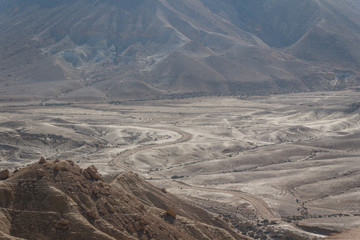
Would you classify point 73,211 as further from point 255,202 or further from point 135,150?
point 135,150

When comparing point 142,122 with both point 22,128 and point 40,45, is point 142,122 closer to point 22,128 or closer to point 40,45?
point 22,128

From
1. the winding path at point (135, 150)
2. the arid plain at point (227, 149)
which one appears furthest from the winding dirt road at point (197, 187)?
the arid plain at point (227, 149)

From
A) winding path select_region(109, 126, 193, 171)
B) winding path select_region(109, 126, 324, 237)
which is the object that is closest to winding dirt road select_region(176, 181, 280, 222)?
winding path select_region(109, 126, 324, 237)

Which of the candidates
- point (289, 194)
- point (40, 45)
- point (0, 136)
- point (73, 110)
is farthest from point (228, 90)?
point (289, 194)

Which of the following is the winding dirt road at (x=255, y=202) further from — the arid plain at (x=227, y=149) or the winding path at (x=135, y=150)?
Answer: the winding path at (x=135, y=150)

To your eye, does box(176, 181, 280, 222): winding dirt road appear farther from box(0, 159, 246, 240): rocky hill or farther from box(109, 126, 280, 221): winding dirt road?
box(0, 159, 246, 240): rocky hill
